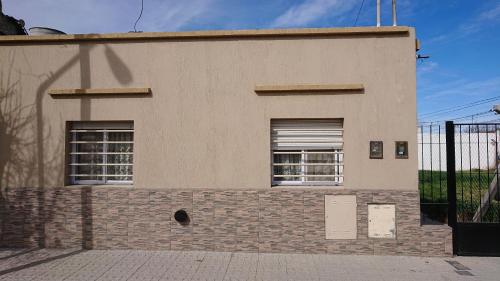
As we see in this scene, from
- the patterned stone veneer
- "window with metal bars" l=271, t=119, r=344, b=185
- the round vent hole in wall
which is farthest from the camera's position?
"window with metal bars" l=271, t=119, r=344, b=185

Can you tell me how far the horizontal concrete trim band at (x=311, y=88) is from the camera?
656 centimetres

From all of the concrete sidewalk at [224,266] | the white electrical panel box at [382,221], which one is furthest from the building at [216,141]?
the concrete sidewalk at [224,266]

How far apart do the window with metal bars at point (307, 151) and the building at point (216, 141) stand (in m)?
0.03

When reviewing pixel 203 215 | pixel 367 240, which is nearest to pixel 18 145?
pixel 203 215

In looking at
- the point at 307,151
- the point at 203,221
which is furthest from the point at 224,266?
the point at 307,151

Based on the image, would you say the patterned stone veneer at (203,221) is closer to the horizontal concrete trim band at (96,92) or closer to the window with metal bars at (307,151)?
the window with metal bars at (307,151)

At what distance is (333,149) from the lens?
6.84 meters

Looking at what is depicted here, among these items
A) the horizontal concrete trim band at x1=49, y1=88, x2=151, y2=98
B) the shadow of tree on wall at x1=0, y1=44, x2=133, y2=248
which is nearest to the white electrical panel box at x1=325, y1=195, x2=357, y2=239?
the horizontal concrete trim band at x1=49, y1=88, x2=151, y2=98

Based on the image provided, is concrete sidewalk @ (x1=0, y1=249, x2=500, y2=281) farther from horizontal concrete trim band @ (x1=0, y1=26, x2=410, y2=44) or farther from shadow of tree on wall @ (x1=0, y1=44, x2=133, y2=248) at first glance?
horizontal concrete trim band @ (x1=0, y1=26, x2=410, y2=44)

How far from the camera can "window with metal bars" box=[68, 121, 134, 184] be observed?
712cm

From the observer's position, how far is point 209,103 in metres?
6.78

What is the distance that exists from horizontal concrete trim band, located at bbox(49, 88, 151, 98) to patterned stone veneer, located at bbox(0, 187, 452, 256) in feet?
5.71

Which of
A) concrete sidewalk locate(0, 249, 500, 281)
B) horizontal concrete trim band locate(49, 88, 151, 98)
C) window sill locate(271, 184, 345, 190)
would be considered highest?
horizontal concrete trim band locate(49, 88, 151, 98)

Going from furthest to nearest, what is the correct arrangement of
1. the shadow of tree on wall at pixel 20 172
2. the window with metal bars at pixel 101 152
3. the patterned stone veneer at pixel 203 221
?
the window with metal bars at pixel 101 152 < the shadow of tree on wall at pixel 20 172 < the patterned stone veneer at pixel 203 221
